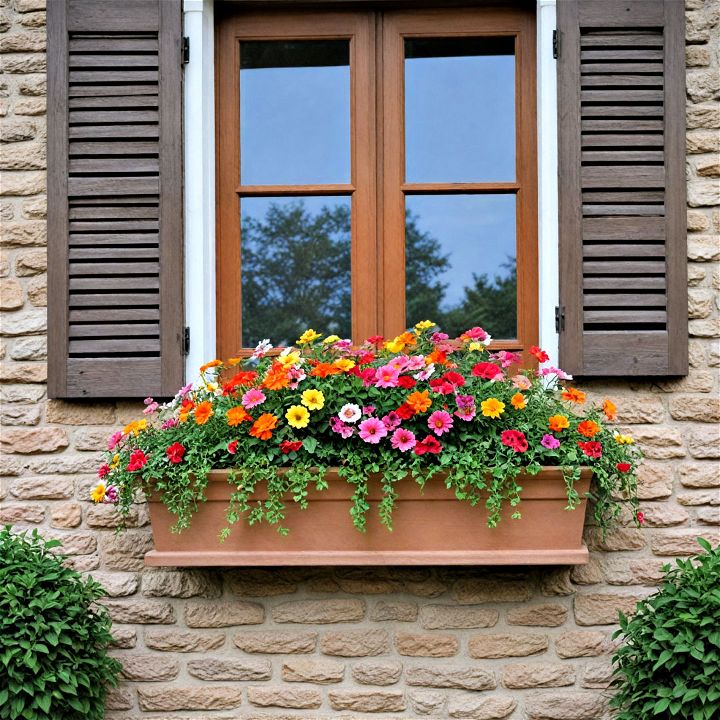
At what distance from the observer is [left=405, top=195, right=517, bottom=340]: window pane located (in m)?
3.40

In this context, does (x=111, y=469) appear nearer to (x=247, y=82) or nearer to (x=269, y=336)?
(x=269, y=336)

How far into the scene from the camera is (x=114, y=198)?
10.6 ft

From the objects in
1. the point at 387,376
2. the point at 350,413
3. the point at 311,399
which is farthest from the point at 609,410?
the point at 311,399

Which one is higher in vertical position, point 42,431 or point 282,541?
point 42,431

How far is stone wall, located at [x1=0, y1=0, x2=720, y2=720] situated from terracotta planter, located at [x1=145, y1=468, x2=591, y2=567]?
0.90 feet

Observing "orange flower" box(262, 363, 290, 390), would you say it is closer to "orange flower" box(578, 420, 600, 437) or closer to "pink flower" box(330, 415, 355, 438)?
"pink flower" box(330, 415, 355, 438)

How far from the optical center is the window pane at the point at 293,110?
3.45 meters

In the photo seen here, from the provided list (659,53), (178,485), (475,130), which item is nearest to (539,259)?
(475,130)

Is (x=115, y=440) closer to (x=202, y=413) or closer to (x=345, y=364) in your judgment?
(x=202, y=413)

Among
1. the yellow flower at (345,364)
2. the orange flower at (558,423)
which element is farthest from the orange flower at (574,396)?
the yellow flower at (345,364)

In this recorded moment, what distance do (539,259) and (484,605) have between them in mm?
1248

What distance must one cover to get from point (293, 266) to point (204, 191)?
432 millimetres

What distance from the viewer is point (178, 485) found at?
2.80m

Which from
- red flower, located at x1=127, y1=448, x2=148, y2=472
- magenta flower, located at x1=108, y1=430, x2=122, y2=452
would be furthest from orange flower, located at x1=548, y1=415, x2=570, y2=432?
magenta flower, located at x1=108, y1=430, x2=122, y2=452
